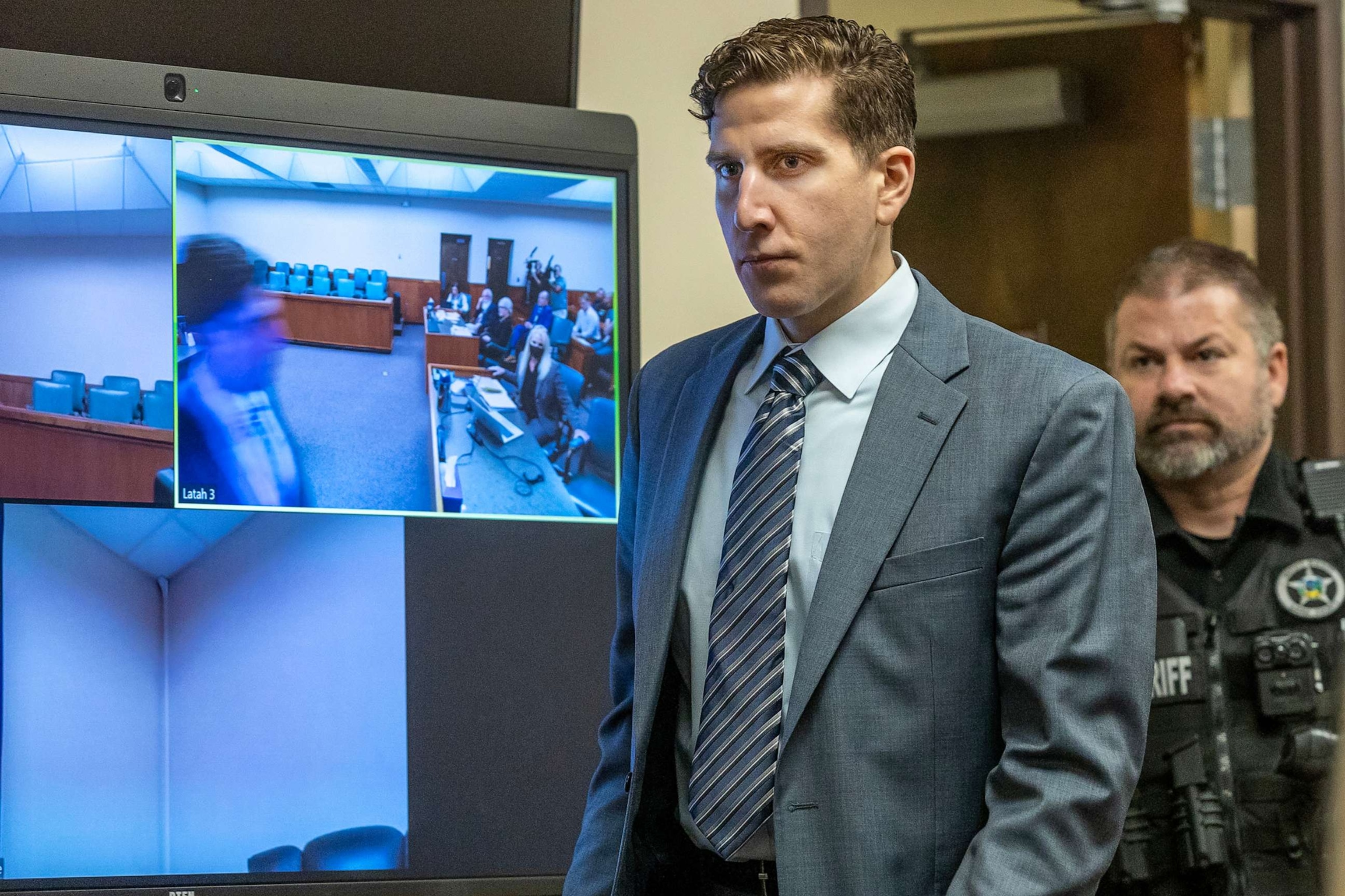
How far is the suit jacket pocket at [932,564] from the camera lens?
4.23 ft

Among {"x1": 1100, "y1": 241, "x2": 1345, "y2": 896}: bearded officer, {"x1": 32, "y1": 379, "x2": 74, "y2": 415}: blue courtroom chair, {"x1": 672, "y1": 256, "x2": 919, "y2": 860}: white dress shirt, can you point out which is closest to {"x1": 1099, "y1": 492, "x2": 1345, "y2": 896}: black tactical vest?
{"x1": 1100, "y1": 241, "x2": 1345, "y2": 896}: bearded officer

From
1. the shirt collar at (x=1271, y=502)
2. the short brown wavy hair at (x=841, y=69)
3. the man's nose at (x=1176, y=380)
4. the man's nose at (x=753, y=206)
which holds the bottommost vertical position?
the shirt collar at (x=1271, y=502)

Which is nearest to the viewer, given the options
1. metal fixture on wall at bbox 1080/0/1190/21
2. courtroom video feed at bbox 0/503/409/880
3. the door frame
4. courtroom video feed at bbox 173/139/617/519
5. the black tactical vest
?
courtroom video feed at bbox 0/503/409/880

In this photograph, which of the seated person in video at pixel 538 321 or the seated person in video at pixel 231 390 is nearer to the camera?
the seated person in video at pixel 231 390

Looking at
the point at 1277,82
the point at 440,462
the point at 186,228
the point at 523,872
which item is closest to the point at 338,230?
the point at 186,228

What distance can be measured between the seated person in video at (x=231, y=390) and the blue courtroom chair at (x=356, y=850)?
40cm

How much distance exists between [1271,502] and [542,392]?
1.17 metres

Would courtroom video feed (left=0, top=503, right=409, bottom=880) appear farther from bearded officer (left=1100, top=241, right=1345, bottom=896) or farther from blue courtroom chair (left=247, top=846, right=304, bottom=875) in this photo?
bearded officer (left=1100, top=241, right=1345, bottom=896)

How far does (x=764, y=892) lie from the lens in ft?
4.34

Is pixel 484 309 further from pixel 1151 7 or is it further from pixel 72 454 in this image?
pixel 1151 7

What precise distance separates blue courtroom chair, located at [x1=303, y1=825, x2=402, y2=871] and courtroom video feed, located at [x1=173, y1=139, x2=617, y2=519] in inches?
15.4

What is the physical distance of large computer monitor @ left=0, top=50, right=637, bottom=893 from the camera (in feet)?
5.39

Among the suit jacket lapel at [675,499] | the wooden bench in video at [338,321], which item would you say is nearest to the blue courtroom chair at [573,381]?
the wooden bench in video at [338,321]

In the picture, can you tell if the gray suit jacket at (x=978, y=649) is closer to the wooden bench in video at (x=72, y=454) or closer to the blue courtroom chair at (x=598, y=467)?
the blue courtroom chair at (x=598, y=467)
